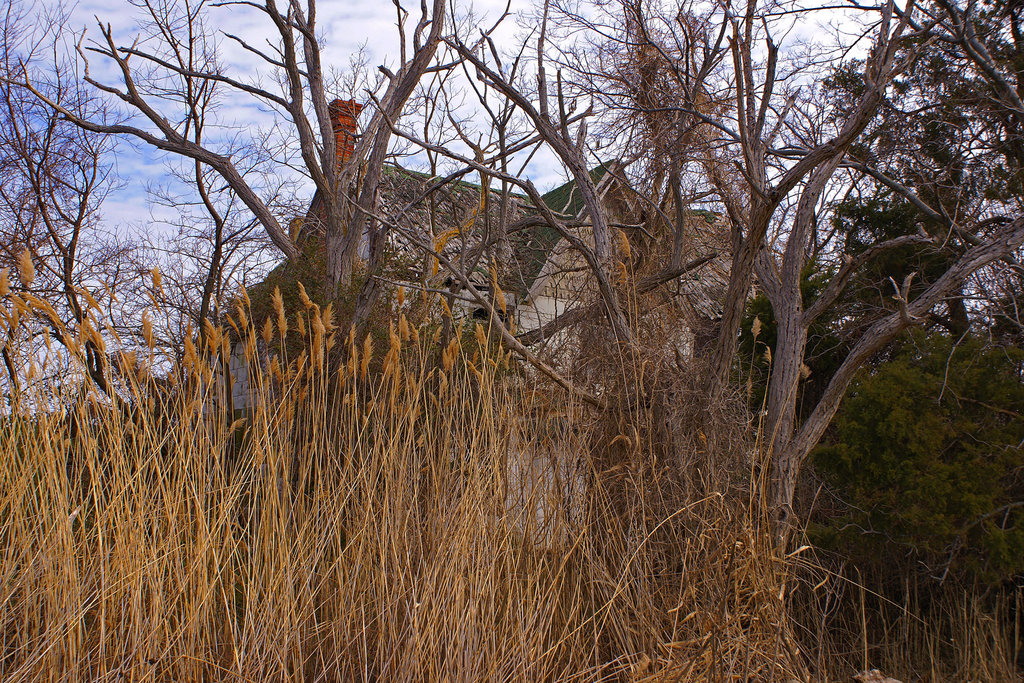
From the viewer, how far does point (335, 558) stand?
2.63m

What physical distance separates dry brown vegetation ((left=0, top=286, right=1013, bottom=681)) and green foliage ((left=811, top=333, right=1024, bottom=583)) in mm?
3105

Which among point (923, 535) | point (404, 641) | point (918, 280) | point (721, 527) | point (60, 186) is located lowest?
point (923, 535)

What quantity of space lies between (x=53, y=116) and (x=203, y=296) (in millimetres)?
2705

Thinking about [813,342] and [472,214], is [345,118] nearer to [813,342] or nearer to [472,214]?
[472,214]

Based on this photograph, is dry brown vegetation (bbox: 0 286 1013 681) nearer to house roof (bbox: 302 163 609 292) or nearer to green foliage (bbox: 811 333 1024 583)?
house roof (bbox: 302 163 609 292)

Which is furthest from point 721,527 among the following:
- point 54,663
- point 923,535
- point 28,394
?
point 923,535

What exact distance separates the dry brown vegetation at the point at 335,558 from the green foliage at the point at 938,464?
310 centimetres

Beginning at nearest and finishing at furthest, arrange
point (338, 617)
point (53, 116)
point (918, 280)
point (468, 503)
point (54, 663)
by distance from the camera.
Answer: point (54, 663) < point (338, 617) < point (468, 503) < point (918, 280) < point (53, 116)

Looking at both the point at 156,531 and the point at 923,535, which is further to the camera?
the point at 923,535

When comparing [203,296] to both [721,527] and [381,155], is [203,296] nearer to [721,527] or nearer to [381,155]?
[381,155]

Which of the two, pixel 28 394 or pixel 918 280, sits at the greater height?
pixel 918 280

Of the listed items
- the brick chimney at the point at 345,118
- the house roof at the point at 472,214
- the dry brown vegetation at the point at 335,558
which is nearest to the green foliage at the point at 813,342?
the house roof at the point at 472,214

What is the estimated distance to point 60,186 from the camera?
29.2ft

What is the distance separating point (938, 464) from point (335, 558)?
15.1ft
